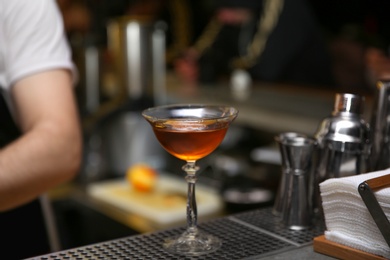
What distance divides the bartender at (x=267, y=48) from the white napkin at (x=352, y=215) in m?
3.38

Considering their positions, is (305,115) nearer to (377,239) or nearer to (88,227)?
(88,227)

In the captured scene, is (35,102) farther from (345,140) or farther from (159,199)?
(159,199)

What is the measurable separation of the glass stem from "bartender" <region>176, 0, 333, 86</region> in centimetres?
338

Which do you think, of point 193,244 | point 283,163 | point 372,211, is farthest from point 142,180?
point 372,211

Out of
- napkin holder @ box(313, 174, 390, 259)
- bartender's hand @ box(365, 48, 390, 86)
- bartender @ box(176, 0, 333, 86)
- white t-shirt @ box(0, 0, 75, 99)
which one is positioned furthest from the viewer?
bartender @ box(176, 0, 333, 86)

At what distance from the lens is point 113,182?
130 inches

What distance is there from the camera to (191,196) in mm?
1169

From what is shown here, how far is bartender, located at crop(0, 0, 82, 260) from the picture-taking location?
4.87 feet

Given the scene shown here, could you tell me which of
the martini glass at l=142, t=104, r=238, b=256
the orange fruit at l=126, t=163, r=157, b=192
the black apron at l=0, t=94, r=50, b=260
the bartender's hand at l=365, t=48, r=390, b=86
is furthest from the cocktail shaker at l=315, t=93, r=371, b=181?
the bartender's hand at l=365, t=48, r=390, b=86

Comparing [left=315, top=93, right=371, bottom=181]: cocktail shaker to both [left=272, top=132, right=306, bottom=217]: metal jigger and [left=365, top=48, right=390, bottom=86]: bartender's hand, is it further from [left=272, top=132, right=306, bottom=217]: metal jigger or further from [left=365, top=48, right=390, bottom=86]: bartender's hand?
[left=365, top=48, right=390, bottom=86]: bartender's hand

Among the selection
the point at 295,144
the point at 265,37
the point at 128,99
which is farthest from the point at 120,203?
the point at 265,37

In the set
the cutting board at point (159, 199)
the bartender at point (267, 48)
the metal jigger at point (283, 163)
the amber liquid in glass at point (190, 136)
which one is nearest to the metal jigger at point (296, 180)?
the metal jigger at point (283, 163)

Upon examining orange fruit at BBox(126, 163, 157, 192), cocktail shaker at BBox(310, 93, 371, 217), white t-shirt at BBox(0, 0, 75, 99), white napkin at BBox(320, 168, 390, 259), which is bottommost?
orange fruit at BBox(126, 163, 157, 192)

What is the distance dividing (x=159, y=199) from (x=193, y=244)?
70.2 inches
